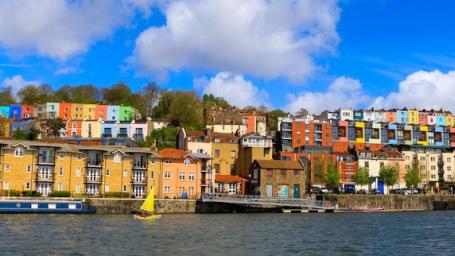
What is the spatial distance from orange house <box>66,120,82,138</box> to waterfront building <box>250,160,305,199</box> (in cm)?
5005

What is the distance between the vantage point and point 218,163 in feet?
368

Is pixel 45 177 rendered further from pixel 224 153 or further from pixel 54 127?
pixel 54 127

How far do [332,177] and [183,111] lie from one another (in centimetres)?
4282

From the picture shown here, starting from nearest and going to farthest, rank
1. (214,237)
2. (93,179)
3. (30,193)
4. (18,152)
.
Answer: (214,237)
(30,193)
(18,152)
(93,179)

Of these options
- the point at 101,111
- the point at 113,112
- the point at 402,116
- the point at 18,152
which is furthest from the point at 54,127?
the point at 402,116

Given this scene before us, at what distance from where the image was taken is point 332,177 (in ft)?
372

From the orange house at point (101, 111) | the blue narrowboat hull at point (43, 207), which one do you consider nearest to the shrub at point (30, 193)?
the blue narrowboat hull at point (43, 207)

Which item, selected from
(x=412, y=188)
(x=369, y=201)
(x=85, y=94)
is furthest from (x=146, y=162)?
(x=85, y=94)

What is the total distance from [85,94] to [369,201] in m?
90.3

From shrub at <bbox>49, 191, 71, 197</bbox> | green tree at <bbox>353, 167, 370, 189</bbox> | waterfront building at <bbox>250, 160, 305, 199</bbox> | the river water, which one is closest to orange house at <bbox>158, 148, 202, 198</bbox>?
waterfront building at <bbox>250, 160, 305, 199</bbox>

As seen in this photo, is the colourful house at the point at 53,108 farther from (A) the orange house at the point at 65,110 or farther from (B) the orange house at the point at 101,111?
(B) the orange house at the point at 101,111

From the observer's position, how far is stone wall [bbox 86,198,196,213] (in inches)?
3095

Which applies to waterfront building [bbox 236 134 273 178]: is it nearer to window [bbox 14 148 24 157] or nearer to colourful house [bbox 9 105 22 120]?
window [bbox 14 148 24 157]

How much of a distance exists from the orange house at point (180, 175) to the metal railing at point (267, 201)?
4.87 metres
